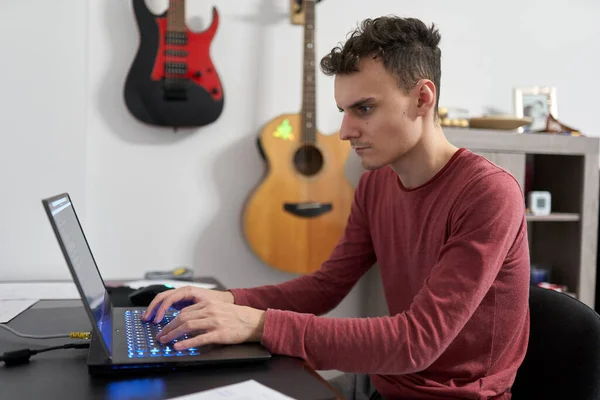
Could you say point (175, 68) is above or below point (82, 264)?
above

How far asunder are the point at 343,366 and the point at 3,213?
4.36 feet

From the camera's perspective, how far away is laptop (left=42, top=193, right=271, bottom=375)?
86cm

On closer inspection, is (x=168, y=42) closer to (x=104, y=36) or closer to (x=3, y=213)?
(x=104, y=36)

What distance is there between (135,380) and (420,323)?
18.7 inches

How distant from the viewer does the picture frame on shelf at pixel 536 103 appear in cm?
276

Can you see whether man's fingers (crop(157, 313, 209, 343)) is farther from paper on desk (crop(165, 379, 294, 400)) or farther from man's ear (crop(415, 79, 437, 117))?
man's ear (crop(415, 79, 437, 117))

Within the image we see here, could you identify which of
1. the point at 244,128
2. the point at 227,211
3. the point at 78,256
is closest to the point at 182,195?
the point at 227,211

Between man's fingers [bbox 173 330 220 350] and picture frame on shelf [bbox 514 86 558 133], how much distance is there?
7.32 feet

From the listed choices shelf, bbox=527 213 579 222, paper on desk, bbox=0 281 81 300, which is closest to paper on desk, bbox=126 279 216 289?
paper on desk, bbox=0 281 81 300

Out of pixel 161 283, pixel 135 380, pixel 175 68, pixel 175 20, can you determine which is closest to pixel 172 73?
pixel 175 68

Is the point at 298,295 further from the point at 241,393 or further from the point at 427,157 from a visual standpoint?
the point at 241,393

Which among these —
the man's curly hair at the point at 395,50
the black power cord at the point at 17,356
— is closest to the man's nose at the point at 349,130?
the man's curly hair at the point at 395,50

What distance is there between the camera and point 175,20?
2129mm

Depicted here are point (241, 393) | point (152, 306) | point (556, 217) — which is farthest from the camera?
point (556, 217)
